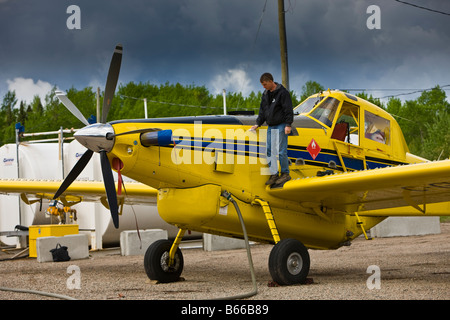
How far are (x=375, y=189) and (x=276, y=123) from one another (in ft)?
6.33

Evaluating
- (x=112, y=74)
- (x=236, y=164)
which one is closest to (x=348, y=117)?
(x=236, y=164)

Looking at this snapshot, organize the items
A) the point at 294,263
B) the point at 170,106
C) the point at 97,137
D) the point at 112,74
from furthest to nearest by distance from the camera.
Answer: the point at 170,106 < the point at 112,74 < the point at 294,263 < the point at 97,137

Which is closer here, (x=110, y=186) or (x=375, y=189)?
(x=110, y=186)

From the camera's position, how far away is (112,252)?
18734 millimetres

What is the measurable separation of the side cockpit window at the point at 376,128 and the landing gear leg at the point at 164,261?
4.03 meters

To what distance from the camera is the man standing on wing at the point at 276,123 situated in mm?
8680

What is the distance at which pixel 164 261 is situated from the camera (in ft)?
31.5

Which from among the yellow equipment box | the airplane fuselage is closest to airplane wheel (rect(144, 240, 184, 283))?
the airplane fuselage

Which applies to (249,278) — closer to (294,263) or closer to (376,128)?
(294,263)

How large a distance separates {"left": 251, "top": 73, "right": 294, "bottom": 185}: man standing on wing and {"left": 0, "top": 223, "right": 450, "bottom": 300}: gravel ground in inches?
72.4

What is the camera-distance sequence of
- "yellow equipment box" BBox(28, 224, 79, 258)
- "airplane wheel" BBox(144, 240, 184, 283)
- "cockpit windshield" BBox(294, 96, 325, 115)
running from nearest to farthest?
"airplane wheel" BBox(144, 240, 184, 283), "cockpit windshield" BBox(294, 96, 325, 115), "yellow equipment box" BBox(28, 224, 79, 258)

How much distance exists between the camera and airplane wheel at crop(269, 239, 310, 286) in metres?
8.05

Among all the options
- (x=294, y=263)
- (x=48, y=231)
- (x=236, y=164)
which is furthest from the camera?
(x=48, y=231)

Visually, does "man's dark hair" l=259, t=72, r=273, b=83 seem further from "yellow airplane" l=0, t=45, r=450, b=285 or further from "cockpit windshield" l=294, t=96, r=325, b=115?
"cockpit windshield" l=294, t=96, r=325, b=115
